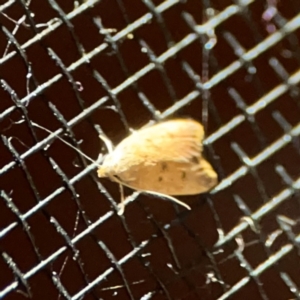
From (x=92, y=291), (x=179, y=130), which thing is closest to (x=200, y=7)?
(x=179, y=130)

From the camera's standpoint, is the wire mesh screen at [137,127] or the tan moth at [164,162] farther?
the wire mesh screen at [137,127]

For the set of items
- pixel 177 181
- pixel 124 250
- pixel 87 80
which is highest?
pixel 87 80

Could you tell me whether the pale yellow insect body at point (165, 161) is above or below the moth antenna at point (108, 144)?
below

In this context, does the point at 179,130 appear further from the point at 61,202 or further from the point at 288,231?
the point at 61,202

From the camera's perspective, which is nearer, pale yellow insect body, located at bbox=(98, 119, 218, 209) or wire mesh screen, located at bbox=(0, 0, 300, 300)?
pale yellow insect body, located at bbox=(98, 119, 218, 209)

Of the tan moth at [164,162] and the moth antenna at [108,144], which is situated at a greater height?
the moth antenna at [108,144]

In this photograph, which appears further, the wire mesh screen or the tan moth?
the wire mesh screen

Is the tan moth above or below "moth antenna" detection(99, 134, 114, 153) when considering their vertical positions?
below

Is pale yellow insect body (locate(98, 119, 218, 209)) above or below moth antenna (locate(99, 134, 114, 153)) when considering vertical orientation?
below
